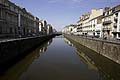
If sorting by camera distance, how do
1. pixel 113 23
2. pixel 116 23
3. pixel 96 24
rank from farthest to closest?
pixel 96 24 → pixel 113 23 → pixel 116 23

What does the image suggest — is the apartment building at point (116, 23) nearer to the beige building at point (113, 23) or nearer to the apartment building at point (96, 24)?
the beige building at point (113, 23)

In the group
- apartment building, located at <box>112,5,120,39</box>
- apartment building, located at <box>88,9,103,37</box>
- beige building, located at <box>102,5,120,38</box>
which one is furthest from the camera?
apartment building, located at <box>88,9,103,37</box>

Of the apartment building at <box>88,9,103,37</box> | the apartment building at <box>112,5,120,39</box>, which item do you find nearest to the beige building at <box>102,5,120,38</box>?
the apartment building at <box>112,5,120,39</box>

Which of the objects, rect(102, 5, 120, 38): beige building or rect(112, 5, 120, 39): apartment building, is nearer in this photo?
rect(112, 5, 120, 39): apartment building

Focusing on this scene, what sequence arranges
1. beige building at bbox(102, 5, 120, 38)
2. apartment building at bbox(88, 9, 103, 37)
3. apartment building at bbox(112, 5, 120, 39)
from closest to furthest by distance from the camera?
apartment building at bbox(112, 5, 120, 39)
beige building at bbox(102, 5, 120, 38)
apartment building at bbox(88, 9, 103, 37)

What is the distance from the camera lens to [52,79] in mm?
18156

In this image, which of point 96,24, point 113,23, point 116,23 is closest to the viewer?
point 116,23

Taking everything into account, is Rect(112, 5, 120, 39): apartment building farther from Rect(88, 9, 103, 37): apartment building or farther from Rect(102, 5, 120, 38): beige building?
Rect(88, 9, 103, 37): apartment building

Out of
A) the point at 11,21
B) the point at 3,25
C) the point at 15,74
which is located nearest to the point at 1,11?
the point at 3,25

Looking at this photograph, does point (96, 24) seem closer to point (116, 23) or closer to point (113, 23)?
point (113, 23)

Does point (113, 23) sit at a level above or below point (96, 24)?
below

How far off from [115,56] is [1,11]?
3557cm

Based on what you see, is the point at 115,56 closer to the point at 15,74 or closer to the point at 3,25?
the point at 15,74

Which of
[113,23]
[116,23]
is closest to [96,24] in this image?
[113,23]
